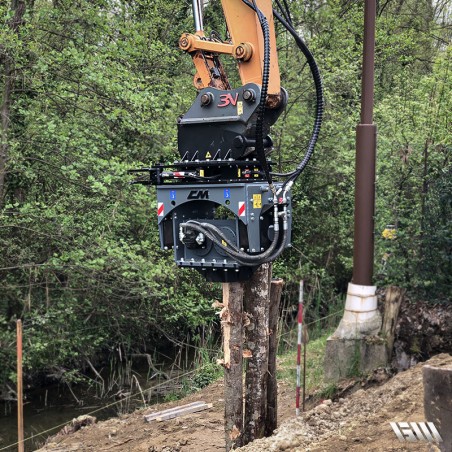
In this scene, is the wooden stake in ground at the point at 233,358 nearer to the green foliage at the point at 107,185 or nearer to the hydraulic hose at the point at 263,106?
the hydraulic hose at the point at 263,106

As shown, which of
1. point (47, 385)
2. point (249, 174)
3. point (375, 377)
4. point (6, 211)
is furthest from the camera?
point (47, 385)

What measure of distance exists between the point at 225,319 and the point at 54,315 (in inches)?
196

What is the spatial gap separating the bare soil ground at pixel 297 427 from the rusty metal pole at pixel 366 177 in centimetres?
128

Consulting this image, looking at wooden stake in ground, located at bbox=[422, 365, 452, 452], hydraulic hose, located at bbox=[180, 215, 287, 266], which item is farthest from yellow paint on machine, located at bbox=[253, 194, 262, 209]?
wooden stake in ground, located at bbox=[422, 365, 452, 452]

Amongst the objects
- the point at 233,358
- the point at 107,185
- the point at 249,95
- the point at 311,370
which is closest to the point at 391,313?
the point at 311,370

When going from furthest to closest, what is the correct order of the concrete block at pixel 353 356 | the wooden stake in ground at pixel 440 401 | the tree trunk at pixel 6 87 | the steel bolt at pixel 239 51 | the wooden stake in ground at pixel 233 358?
1. the tree trunk at pixel 6 87
2. the concrete block at pixel 353 356
3. the wooden stake in ground at pixel 233 358
4. the steel bolt at pixel 239 51
5. the wooden stake in ground at pixel 440 401

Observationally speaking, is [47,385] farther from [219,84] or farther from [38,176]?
[219,84]

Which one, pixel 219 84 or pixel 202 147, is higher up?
pixel 219 84

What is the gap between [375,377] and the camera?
768 centimetres

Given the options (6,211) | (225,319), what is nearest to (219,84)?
(225,319)

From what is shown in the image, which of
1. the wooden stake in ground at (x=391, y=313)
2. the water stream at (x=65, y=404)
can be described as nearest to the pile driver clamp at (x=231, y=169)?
the wooden stake in ground at (x=391, y=313)

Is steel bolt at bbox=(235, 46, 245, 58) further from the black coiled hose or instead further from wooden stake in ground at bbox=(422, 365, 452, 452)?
wooden stake in ground at bbox=(422, 365, 452, 452)

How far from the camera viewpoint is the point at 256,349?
6137 mm

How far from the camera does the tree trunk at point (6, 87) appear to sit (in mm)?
9044
